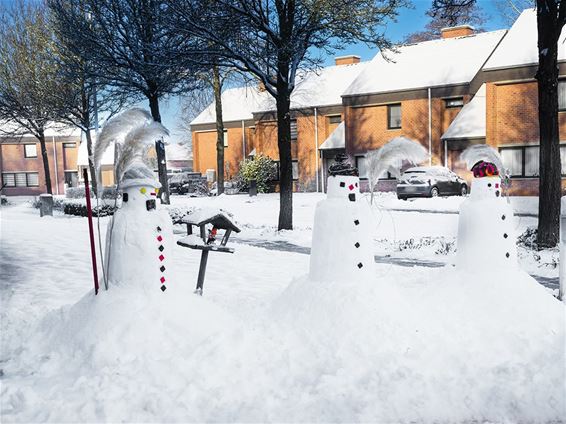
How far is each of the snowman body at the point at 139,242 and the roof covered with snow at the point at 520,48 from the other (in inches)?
891

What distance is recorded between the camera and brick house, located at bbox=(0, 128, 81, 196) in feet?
163

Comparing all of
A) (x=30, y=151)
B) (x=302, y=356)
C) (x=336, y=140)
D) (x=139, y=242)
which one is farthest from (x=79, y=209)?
(x=30, y=151)

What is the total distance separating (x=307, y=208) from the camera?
75.4 ft

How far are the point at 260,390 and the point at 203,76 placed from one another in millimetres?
15700

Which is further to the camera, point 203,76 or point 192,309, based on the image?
point 203,76

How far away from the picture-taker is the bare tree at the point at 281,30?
1370 cm

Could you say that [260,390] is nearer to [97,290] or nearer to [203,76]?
[97,290]

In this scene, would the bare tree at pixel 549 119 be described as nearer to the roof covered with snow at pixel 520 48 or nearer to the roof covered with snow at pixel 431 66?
the roof covered with snow at pixel 520 48

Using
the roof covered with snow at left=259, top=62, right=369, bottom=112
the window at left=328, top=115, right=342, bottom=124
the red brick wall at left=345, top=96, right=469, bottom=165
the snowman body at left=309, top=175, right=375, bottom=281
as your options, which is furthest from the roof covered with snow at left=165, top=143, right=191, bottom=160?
the snowman body at left=309, top=175, right=375, bottom=281

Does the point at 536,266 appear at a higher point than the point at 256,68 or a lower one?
lower

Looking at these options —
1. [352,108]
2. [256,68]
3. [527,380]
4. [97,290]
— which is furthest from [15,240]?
[352,108]

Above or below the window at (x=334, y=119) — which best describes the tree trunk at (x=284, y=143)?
below

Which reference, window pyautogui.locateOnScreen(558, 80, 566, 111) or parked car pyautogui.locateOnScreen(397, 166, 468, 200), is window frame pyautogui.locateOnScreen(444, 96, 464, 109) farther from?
parked car pyautogui.locateOnScreen(397, 166, 468, 200)

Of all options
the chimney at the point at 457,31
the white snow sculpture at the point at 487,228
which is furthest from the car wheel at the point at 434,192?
the white snow sculpture at the point at 487,228
